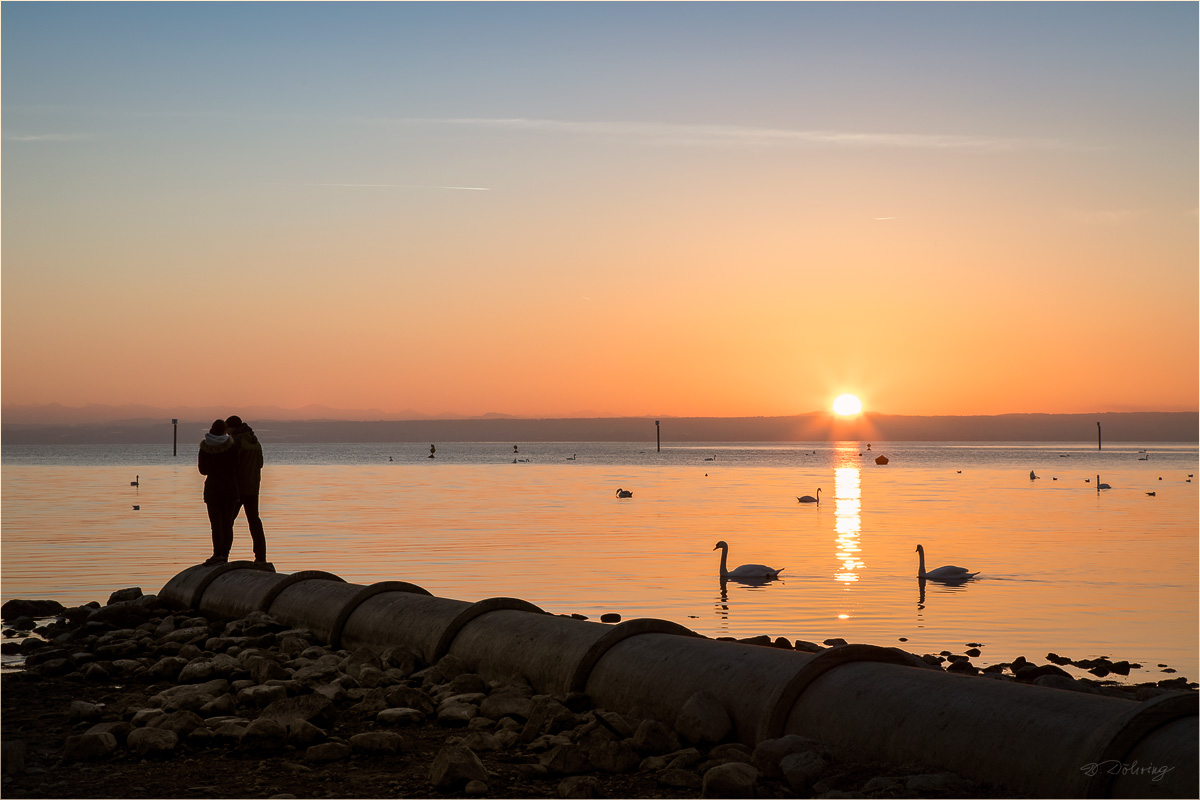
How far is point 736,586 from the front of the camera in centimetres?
2103

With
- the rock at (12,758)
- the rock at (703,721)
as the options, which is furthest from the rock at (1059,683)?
the rock at (12,758)

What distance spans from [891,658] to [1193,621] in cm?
1147

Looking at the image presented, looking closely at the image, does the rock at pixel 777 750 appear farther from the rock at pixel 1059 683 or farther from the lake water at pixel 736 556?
the lake water at pixel 736 556

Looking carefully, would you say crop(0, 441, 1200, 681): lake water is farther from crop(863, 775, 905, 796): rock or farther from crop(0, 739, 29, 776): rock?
crop(0, 739, 29, 776): rock

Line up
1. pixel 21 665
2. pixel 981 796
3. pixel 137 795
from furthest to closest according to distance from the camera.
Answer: pixel 21 665, pixel 137 795, pixel 981 796

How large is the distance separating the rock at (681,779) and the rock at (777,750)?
0.42m

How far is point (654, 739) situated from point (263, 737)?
2.68 meters

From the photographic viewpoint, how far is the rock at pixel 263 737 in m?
7.88

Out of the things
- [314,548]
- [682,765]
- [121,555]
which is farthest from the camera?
[314,548]

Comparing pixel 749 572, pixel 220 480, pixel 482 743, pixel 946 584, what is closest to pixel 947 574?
pixel 946 584

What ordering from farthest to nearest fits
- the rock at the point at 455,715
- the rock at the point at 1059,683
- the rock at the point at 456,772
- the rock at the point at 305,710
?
1. the rock at the point at 1059,683
2. the rock at the point at 455,715
3. the rock at the point at 305,710
4. the rock at the point at 456,772

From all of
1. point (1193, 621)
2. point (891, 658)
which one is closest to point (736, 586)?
point (1193, 621)

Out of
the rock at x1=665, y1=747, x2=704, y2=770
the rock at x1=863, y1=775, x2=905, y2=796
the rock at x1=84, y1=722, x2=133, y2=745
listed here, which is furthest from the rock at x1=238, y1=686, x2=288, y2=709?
the rock at x1=863, y1=775, x2=905, y2=796

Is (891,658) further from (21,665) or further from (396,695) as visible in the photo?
(21,665)
